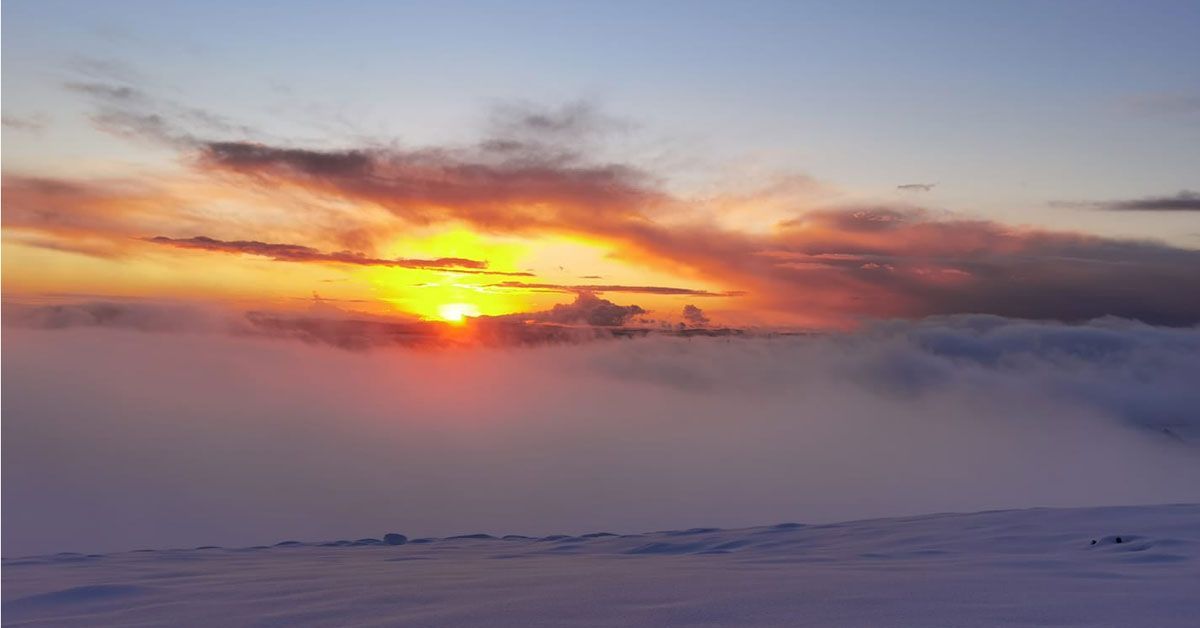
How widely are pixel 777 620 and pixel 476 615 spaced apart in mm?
1672

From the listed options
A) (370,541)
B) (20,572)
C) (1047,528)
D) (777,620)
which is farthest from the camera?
(370,541)

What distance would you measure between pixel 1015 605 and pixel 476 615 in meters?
3.04

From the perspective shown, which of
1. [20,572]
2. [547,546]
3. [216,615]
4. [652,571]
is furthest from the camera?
[547,546]

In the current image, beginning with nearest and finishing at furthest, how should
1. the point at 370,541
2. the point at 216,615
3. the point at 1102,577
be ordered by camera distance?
the point at 216,615
the point at 1102,577
the point at 370,541

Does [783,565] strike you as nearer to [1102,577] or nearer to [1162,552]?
[1102,577]

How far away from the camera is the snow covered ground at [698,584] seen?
5.31 metres

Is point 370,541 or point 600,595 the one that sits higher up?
point 600,595

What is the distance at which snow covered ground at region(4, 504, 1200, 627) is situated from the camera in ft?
17.4

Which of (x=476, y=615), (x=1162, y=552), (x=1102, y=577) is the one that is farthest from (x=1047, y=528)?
(x=476, y=615)

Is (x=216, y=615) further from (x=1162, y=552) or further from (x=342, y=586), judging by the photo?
(x=1162, y=552)

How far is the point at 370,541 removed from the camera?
14.6 metres

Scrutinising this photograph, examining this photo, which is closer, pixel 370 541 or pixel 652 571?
pixel 652 571

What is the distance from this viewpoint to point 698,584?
6309 mm

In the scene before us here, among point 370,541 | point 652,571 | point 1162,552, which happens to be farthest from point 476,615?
point 370,541
